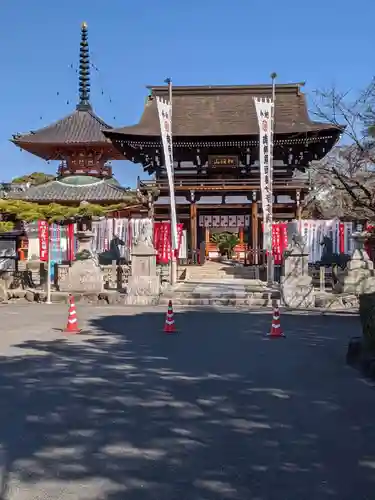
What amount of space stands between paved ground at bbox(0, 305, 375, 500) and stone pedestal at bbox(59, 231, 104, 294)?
914 centimetres

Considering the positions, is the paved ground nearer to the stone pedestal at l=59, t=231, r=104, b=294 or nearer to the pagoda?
the stone pedestal at l=59, t=231, r=104, b=294

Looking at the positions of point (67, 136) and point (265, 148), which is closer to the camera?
point (265, 148)

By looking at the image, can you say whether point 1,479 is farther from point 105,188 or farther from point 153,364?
point 105,188

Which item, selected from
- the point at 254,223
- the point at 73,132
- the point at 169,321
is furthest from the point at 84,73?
the point at 169,321

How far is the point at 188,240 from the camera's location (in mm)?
30547

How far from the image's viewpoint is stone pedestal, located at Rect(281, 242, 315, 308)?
58.8ft

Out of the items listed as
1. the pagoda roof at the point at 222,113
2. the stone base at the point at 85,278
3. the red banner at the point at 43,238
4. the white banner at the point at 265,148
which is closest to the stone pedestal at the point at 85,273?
the stone base at the point at 85,278

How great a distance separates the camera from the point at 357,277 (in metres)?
19.6

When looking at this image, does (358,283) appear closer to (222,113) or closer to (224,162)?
(224,162)

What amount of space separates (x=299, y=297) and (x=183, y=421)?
1305cm

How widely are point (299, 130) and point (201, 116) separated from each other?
21.6 feet

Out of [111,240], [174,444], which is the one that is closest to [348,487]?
[174,444]

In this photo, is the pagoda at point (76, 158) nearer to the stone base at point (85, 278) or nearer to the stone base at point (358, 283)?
the stone base at point (85, 278)

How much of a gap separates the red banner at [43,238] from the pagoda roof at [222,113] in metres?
10.9
